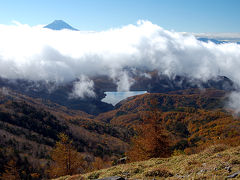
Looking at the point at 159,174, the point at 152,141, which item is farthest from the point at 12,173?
the point at 159,174

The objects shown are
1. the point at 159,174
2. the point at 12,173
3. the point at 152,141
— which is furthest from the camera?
the point at 12,173

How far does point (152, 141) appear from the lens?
39781mm

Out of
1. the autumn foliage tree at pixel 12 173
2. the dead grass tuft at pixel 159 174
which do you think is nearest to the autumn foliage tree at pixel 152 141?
the dead grass tuft at pixel 159 174

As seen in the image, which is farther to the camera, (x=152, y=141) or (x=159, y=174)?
(x=152, y=141)

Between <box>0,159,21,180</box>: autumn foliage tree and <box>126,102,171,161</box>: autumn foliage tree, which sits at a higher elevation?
<box>126,102,171,161</box>: autumn foliage tree

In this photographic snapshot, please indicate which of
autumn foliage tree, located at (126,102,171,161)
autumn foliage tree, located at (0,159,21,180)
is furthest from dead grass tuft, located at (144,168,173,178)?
autumn foliage tree, located at (0,159,21,180)

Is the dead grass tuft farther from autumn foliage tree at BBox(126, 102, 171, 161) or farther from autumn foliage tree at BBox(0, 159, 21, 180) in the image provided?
autumn foliage tree at BBox(0, 159, 21, 180)

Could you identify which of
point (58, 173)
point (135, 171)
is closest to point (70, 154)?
point (58, 173)

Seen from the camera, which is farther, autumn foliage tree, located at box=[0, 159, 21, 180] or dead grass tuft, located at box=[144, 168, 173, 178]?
autumn foliage tree, located at box=[0, 159, 21, 180]

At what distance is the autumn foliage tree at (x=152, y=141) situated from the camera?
39.7 m

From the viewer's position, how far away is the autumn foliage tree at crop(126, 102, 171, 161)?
3969cm

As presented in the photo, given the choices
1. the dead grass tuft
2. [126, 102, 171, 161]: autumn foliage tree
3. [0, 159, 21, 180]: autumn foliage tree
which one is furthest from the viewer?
[0, 159, 21, 180]: autumn foliage tree

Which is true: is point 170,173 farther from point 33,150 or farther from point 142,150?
point 33,150

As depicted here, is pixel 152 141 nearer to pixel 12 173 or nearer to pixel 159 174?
pixel 159 174
